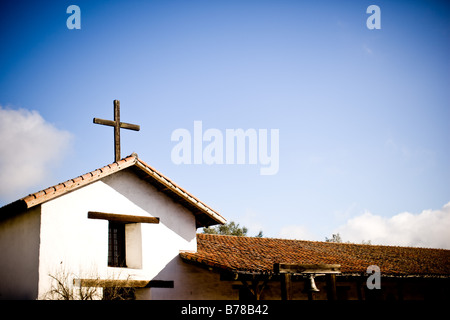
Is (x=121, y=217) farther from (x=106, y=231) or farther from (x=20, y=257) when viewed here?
(x=20, y=257)

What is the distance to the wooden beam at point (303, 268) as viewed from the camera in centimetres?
982

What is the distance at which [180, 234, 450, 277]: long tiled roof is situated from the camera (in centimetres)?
1230

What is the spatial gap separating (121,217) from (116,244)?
3.32 feet

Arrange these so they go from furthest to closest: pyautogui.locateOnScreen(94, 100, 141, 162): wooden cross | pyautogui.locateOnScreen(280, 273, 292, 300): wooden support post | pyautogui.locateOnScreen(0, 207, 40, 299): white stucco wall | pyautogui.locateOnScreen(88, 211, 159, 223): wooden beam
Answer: pyautogui.locateOnScreen(94, 100, 141, 162): wooden cross → pyautogui.locateOnScreen(88, 211, 159, 223): wooden beam → pyautogui.locateOnScreen(0, 207, 40, 299): white stucco wall → pyautogui.locateOnScreen(280, 273, 292, 300): wooden support post

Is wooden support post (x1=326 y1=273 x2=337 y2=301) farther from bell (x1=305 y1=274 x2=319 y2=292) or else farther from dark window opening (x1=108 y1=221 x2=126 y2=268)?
dark window opening (x1=108 y1=221 x2=126 y2=268)

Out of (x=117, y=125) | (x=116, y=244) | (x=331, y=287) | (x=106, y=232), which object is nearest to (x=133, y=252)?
(x=116, y=244)

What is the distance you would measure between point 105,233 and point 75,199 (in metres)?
1.28

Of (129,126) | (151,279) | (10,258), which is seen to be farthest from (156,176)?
(10,258)

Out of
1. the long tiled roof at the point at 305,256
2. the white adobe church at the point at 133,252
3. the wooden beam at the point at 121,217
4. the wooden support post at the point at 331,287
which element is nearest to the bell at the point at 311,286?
the white adobe church at the point at 133,252

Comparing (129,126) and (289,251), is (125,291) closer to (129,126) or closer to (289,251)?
(129,126)

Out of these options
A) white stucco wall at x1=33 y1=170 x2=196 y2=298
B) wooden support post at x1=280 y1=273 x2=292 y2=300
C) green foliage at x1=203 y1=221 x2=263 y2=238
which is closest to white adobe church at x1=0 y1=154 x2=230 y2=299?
white stucco wall at x1=33 y1=170 x2=196 y2=298

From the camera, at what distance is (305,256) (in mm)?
15188

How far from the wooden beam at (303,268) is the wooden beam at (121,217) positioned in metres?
4.47

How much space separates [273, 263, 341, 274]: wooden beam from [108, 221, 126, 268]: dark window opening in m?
5.01
